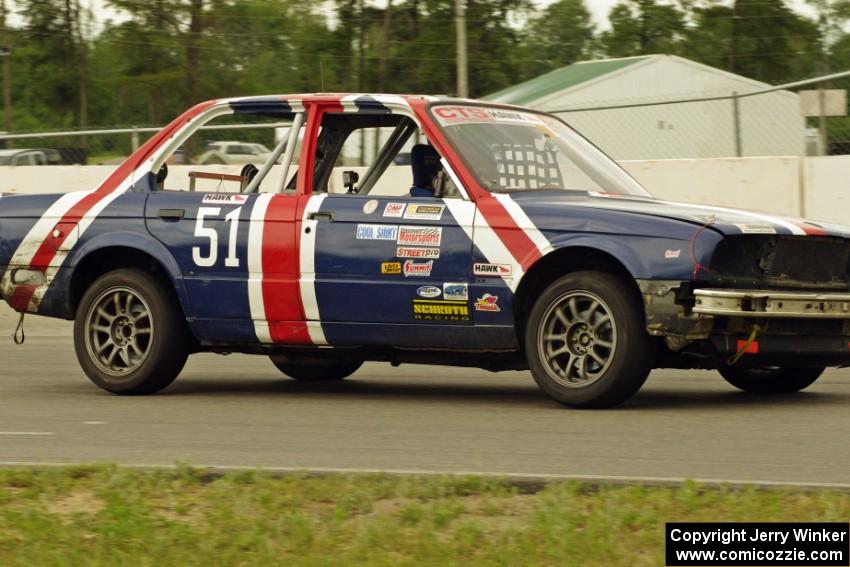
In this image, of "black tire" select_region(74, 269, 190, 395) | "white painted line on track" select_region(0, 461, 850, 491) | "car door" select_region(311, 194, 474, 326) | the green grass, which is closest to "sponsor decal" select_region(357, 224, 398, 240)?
"car door" select_region(311, 194, 474, 326)

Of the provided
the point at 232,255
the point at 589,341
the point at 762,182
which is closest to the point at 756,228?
the point at 589,341

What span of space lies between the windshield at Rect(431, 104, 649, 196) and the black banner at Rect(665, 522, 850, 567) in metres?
3.67

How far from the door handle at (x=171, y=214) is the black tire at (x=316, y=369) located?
1332mm

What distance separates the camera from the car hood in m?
7.57

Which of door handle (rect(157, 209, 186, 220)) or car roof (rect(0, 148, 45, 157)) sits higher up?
car roof (rect(0, 148, 45, 157))

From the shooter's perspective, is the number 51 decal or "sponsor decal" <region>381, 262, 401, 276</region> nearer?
"sponsor decal" <region>381, 262, 401, 276</region>

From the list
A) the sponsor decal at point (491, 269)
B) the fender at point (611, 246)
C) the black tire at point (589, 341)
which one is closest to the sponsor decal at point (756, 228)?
the fender at point (611, 246)

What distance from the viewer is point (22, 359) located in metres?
11.8

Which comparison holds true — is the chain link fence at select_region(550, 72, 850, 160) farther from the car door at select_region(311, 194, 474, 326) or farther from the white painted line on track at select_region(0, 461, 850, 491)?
the white painted line on track at select_region(0, 461, 850, 491)

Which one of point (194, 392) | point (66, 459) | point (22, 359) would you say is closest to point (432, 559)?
point (66, 459)

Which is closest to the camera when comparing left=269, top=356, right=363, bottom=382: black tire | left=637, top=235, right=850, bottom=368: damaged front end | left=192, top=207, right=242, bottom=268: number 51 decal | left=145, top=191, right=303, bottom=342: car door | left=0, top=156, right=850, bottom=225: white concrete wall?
left=637, top=235, right=850, bottom=368: damaged front end

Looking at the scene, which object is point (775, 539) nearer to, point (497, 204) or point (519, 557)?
point (519, 557)

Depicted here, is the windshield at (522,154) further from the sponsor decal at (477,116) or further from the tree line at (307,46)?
the tree line at (307,46)

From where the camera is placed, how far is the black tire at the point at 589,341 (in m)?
7.63
